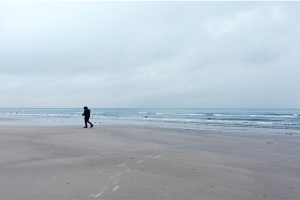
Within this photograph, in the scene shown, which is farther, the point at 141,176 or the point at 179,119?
the point at 179,119

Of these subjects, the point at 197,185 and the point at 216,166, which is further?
the point at 216,166

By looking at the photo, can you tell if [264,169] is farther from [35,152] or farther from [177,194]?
[35,152]

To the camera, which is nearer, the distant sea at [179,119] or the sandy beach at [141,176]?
the sandy beach at [141,176]

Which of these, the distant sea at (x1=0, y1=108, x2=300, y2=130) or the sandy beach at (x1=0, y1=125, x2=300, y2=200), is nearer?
the sandy beach at (x1=0, y1=125, x2=300, y2=200)

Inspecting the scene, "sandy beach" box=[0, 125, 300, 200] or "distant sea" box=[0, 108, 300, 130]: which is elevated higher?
"sandy beach" box=[0, 125, 300, 200]

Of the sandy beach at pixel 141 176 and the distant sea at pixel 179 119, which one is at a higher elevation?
the sandy beach at pixel 141 176

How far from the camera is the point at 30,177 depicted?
5215 millimetres

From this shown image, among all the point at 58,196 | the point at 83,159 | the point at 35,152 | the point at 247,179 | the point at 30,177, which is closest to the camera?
the point at 58,196

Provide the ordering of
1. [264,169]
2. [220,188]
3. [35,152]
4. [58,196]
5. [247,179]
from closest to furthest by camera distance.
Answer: [58,196] < [220,188] < [247,179] < [264,169] < [35,152]

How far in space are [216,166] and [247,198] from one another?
235 centimetres

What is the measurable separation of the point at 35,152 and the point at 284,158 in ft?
28.3

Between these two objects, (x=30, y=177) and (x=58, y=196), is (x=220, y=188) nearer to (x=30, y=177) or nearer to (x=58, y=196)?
(x=58, y=196)

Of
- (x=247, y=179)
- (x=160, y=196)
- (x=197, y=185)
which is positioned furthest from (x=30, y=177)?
(x=247, y=179)

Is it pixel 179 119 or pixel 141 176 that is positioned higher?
pixel 141 176
